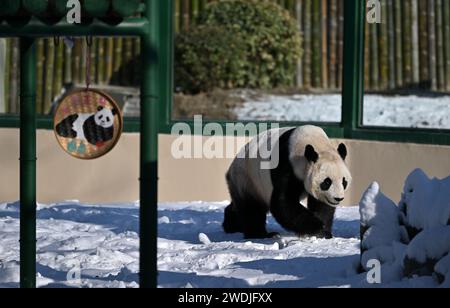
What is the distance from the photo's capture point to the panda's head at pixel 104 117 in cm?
730

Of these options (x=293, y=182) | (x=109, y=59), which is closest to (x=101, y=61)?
(x=109, y=59)

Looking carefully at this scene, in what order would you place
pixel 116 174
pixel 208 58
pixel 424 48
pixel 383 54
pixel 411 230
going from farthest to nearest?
pixel 424 48 → pixel 383 54 → pixel 208 58 → pixel 116 174 → pixel 411 230

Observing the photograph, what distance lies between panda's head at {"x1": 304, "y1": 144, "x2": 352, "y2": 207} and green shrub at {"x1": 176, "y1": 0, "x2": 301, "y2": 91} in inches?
254

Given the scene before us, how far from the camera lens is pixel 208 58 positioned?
13555mm

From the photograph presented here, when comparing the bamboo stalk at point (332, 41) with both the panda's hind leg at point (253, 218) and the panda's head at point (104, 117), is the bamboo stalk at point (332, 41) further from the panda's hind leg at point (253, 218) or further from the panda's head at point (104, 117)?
the panda's head at point (104, 117)

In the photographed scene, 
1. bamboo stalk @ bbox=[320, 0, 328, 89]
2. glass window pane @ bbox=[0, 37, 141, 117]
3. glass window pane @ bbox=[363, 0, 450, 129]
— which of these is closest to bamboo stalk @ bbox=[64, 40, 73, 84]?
glass window pane @ bbox=[0, 37, 141, 117]

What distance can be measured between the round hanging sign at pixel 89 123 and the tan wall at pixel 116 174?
156 cm

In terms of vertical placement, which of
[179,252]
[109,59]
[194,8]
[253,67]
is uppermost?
[194,8]

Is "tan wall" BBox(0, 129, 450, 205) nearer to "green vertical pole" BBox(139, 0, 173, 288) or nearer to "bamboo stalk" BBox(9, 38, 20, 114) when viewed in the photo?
"bamboo stalk" BBox(9, 38, 20, 114)

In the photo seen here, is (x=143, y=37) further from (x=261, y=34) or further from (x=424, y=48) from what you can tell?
(x=424, y=48)

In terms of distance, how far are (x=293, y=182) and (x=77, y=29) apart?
2849 millimetres

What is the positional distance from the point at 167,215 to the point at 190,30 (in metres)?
5.53

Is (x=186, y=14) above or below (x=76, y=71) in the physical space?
above

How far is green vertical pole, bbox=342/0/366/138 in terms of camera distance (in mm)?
9016
